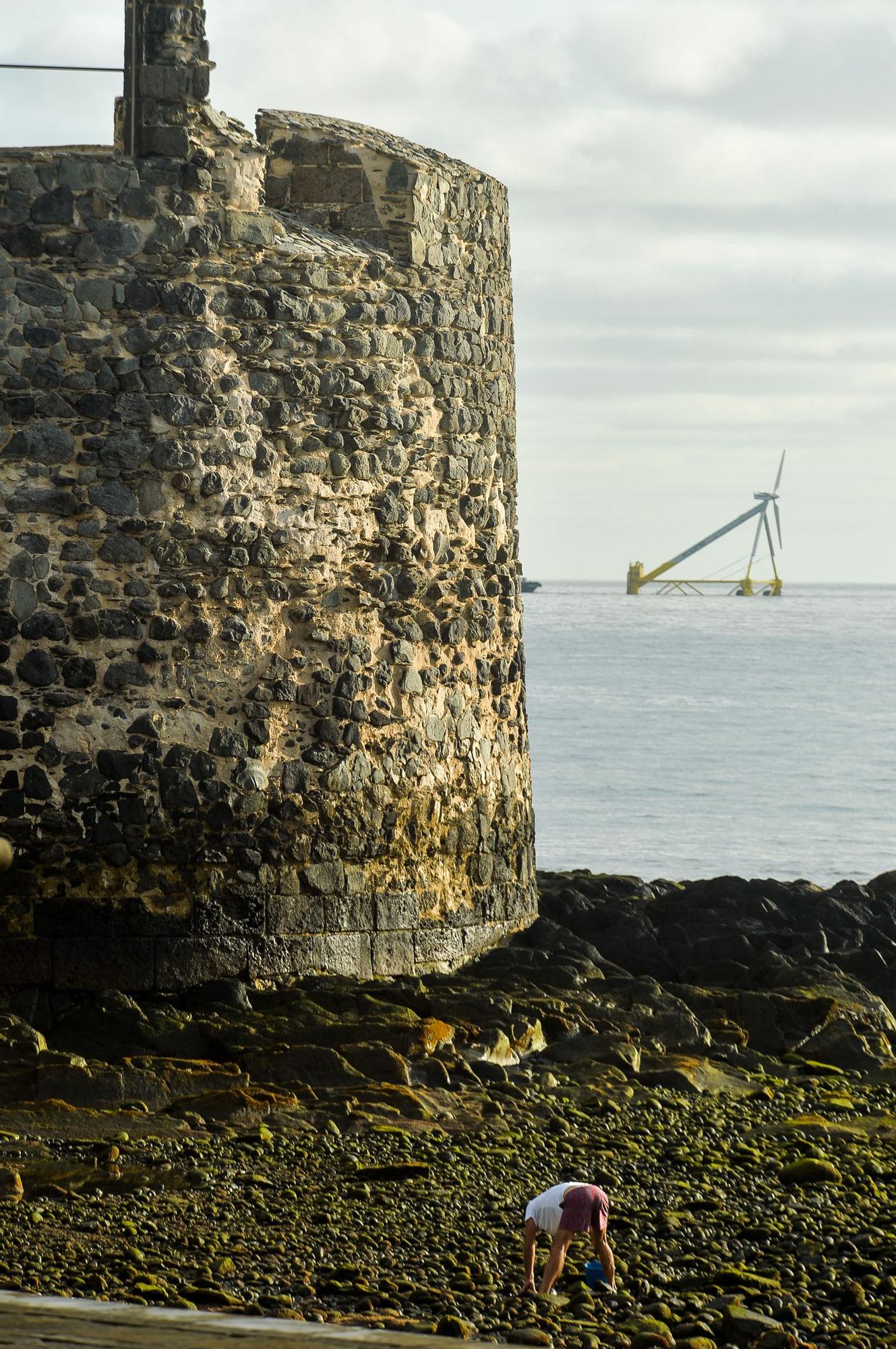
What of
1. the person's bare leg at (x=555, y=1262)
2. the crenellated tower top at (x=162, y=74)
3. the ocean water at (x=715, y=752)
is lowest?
the ocean water at (x=715, y=752)

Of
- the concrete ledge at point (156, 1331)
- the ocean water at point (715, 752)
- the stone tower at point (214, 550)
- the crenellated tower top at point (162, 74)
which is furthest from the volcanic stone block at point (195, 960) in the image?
the ocean water at point (715, 752)

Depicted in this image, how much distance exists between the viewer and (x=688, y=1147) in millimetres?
7559

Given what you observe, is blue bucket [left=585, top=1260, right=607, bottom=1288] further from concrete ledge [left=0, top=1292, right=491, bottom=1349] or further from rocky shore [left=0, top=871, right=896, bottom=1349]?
concrete ledge [left=0, top=1292, right=491, bottom=1349]

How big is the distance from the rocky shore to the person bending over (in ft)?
0.29

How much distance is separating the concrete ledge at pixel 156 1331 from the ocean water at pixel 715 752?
752 inches

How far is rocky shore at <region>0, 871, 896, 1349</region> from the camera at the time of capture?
5.70 meters

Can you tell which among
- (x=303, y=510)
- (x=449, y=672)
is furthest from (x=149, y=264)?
(x=449, y=672)

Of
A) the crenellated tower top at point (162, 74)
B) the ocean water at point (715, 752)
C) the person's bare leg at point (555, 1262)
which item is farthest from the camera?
the ocean water at point (715, 752)

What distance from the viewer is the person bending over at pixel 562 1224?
225 inches

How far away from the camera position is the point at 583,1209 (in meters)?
5.75

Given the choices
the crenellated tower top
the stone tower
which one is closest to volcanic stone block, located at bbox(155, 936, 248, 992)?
the stone tower

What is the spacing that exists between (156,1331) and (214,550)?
6.11 metres

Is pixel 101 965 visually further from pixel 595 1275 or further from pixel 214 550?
pixel 595 1275

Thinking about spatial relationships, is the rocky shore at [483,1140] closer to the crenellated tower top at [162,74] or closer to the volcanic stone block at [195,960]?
the volcanic stone block at [195,960]
